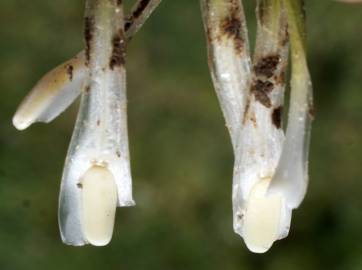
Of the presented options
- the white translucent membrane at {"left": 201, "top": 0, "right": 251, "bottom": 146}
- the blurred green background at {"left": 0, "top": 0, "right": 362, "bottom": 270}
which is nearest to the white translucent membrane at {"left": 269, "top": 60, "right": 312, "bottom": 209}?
the white translucent membrane at {"left": 201, "top": 0, "right": 251, "bottom": 146}

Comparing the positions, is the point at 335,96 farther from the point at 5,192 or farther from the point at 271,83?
the point at 271,83

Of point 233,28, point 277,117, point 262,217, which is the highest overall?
point 233,28

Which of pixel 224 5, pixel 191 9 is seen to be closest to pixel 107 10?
pixel 224 5

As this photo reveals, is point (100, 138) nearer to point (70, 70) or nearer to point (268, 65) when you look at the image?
point (70, 70)

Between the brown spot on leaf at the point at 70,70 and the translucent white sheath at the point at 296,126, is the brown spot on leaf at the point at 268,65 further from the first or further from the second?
the brown spot on leaf at the point at 70,70

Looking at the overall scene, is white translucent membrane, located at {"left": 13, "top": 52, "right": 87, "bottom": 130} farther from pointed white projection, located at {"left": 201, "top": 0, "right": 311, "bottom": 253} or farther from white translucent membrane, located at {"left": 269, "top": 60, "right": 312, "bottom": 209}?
white translucent membrane, located at {"left": 269, "top": 60, "right": 312, "bottom": 209}

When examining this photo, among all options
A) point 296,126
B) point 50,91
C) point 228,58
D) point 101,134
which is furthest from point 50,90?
point 296,126

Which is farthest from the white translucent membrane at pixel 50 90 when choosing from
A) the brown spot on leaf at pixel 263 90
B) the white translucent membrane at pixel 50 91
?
the brown spot on leaf at pixel 263 90
